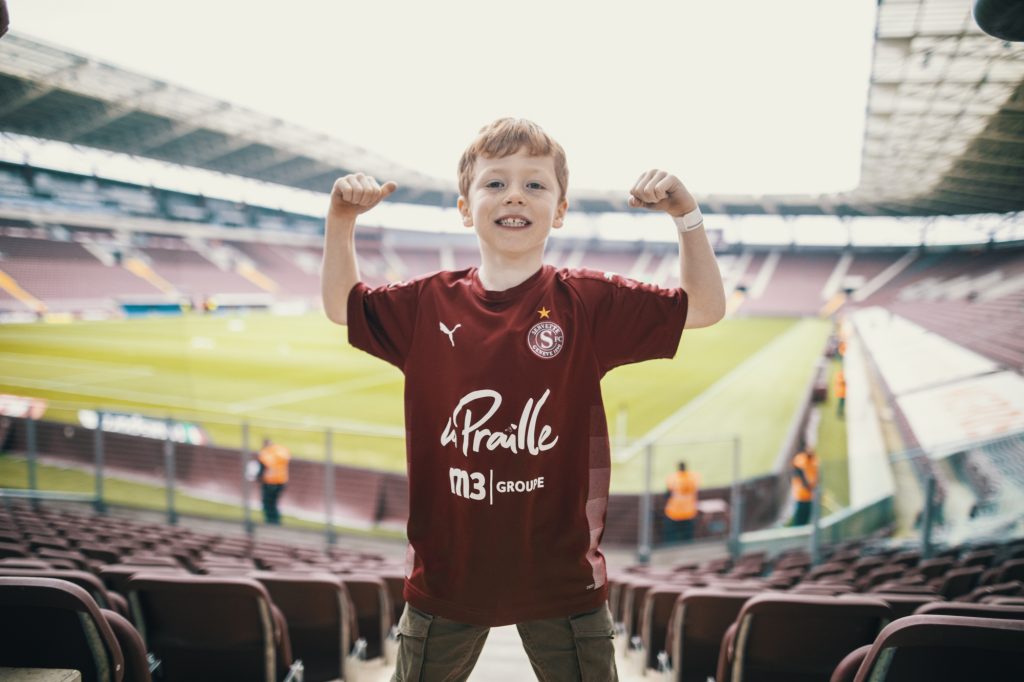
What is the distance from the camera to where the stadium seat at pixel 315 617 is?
7.52 ft

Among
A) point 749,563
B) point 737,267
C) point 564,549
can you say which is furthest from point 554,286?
point 737,267

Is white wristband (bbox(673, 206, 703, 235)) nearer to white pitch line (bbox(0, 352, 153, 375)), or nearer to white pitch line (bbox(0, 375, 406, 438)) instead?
white pitch line (bbox(0, 375, 406, 438))

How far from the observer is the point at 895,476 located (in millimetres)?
7652

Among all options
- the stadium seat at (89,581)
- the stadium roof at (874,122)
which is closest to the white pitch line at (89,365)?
the stadium roof at (874,122)

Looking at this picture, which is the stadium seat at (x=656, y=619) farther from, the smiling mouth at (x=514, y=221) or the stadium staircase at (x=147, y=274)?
the stadium staircase at (x=147, y=274)

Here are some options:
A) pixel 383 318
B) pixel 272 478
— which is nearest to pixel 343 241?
pixel 383 318

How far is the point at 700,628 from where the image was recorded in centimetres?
232

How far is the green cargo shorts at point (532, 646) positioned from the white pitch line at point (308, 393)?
46.1 ft

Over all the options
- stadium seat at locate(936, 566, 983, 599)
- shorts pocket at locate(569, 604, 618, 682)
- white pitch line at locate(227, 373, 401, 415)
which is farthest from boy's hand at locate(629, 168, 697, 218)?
white pitch line at locate(227, 373, 401, 415)

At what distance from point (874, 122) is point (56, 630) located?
22.8 meters

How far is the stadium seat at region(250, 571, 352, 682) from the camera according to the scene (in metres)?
2.29

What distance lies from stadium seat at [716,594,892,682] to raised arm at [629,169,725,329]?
0.92 metres

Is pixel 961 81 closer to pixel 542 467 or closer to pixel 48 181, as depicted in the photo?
pixel 542 467

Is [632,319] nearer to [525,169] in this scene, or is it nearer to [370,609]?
[525,169]
